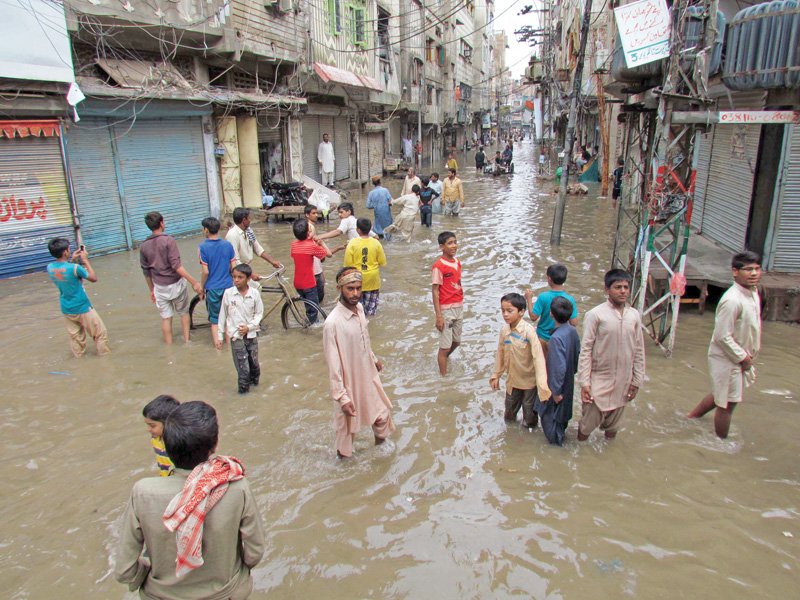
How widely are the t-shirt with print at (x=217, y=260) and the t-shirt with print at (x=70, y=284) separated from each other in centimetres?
127

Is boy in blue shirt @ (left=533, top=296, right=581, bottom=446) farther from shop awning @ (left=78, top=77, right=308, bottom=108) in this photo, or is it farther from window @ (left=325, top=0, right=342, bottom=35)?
window @ (left=325, top=0, right=342, bottom=35)

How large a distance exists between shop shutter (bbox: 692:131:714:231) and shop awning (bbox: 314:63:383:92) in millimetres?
11150

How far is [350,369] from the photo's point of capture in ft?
14.4

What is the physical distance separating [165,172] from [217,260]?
26.5ft

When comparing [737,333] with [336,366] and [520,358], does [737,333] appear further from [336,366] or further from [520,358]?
[336,366]

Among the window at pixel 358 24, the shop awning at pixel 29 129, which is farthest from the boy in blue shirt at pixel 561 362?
the window at pixel 358 24

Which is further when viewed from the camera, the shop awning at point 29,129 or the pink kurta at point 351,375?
the shop awning at point 29,129

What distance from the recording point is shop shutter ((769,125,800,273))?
26.9 ft

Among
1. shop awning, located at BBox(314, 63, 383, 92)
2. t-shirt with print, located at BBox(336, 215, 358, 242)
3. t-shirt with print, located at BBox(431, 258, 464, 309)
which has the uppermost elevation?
shop awning, located at BBox(314, 63, 383, 92)

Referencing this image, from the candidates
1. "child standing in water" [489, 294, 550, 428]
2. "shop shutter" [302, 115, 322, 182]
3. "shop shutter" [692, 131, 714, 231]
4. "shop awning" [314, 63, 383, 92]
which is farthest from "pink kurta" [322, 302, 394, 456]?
"shop shutter" [302, 115, 322, 182]

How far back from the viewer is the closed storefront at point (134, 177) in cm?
1169

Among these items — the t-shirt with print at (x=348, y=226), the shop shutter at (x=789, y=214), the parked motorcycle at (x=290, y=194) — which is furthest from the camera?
the parked motorcycle at (x=290, y=194)

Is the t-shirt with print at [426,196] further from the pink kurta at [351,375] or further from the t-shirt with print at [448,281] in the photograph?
the pink kurta at [351,375]

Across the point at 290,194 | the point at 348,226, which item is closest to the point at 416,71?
the point at 290,194
